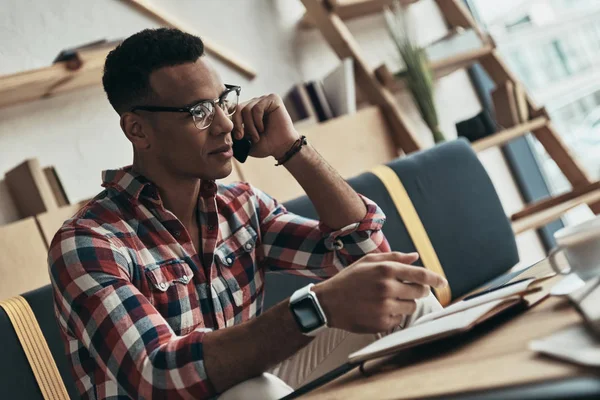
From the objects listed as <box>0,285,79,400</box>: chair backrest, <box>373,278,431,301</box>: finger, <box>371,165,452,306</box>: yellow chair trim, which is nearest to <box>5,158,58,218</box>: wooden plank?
<box>0,285,79,400</box>: chair backrest

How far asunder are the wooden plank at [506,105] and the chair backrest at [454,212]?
Result: 2.19 ft

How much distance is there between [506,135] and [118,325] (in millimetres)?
2098

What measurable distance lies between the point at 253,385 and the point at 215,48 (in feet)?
6.08

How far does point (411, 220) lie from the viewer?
231 centimetres

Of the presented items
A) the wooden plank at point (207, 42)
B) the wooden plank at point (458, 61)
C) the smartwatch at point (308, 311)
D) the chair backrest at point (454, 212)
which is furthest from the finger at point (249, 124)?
the wooden plank at point (458, 61)

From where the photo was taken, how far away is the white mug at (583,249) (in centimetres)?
97

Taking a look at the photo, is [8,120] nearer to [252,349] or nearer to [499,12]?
[252,349]

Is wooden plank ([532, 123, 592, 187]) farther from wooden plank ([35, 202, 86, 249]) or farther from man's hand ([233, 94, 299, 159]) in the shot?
wooden plank ([35, 202, 86, 249])

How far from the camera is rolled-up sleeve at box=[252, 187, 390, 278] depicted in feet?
5.67

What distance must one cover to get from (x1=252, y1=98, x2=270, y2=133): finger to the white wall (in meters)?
0.78

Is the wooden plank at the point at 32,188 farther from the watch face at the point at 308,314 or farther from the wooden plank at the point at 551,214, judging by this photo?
the wooden plank at the point at 551,214

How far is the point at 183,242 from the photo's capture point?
159cm

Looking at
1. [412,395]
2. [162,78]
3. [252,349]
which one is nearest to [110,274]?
[252,349]

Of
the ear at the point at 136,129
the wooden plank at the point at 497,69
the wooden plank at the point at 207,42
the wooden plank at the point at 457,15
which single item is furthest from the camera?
the wooden plank at the point at 457,15
